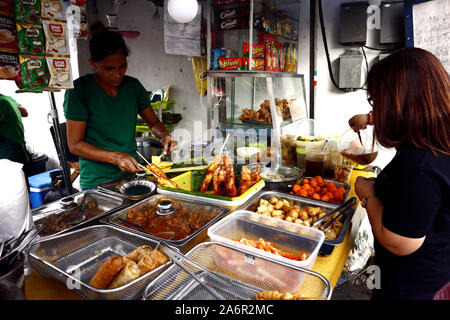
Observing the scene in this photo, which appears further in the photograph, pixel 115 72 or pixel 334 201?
pixel 115 72

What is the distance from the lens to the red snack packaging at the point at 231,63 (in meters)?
3.54

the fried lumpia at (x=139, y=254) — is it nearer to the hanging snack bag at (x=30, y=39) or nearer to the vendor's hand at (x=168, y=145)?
the vendor's hand at (x=168, y=145)

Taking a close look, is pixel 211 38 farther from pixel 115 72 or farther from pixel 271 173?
pixel 271 173

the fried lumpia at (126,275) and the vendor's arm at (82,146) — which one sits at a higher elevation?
the vendor's arm at (82,146)

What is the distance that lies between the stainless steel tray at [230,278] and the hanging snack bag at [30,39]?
2009 millimetres

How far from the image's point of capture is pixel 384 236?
1.26 meters

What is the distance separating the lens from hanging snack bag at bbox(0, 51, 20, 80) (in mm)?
2051

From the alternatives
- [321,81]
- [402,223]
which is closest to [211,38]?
[321,81]

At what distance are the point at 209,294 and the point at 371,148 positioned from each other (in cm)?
168

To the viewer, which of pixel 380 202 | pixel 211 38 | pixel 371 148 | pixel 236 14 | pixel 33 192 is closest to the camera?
pixel 380 202

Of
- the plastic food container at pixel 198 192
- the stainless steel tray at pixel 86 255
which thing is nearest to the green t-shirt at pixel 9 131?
the plastic food container at pixel 198 192

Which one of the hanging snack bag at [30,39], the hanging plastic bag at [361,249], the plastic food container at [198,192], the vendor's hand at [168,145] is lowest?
the hanging plastic bag at [361,249]

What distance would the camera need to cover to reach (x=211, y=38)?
4035 millimetres

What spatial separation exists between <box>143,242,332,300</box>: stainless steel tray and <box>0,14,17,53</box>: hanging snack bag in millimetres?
2029
